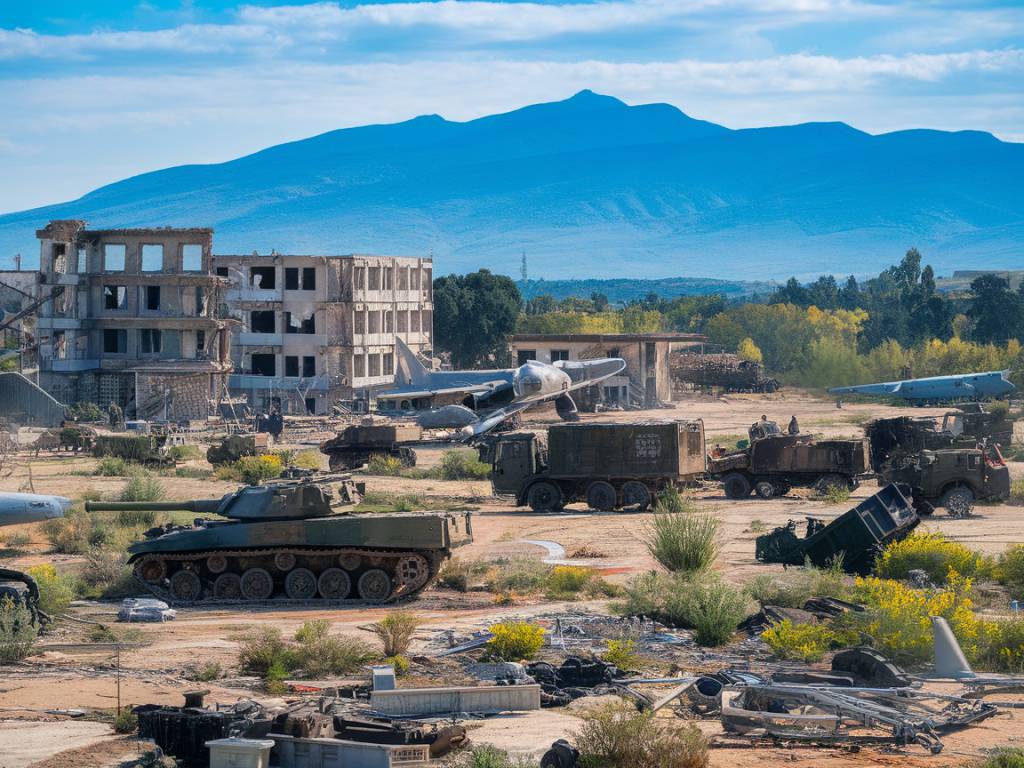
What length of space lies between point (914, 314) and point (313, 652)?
89748 millimetres

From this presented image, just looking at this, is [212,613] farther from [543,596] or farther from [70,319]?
[70,319]

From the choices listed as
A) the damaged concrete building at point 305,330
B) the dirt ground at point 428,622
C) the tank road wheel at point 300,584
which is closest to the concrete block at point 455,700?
the dirt ground at point 428,622

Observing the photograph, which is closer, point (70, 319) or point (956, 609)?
point (956, 609)

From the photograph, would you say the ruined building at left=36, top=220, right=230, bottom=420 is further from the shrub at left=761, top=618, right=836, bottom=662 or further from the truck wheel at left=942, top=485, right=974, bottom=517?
the shrub at left=761, top=618, right=836, bottom=662

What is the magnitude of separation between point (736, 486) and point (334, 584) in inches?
661

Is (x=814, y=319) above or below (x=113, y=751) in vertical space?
above

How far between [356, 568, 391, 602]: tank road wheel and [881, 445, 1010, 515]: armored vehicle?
13868mm

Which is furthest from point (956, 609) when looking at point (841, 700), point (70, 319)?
point (70, 319)

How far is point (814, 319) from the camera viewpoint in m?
117

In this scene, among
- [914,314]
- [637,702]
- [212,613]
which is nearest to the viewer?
[637,702]

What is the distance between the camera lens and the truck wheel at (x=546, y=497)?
37.7 metres

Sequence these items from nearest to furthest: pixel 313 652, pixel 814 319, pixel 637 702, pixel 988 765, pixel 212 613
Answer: pixel 988 765
pixel 637 702
pixel 313 652
pixel 212 613
pixel 814 319

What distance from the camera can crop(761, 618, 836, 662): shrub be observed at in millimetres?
19656

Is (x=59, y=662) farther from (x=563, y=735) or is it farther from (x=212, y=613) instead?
(x=563, y=735)
